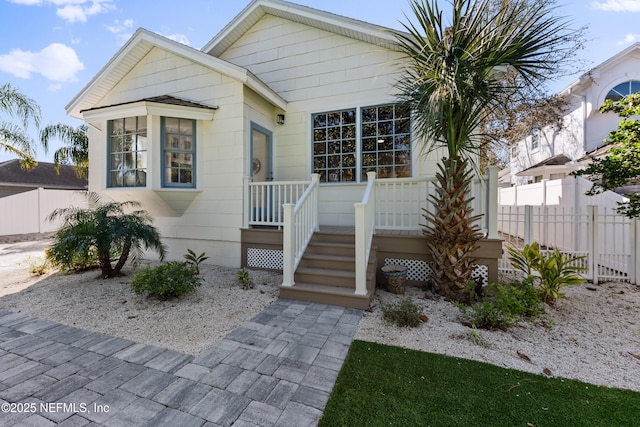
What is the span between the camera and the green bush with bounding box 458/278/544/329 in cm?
344

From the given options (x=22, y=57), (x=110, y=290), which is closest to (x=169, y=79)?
(x=110, y=290)

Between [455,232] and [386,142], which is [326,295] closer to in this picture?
[455,232]

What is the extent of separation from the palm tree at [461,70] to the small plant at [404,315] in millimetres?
1141

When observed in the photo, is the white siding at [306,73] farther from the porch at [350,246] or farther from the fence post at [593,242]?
the fence post at [593,242]

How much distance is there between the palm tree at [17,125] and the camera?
957 cm

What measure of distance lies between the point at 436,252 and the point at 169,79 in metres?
7.16

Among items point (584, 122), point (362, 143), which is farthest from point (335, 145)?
point (584, 122)

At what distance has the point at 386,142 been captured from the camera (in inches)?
257

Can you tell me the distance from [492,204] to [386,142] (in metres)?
2.79

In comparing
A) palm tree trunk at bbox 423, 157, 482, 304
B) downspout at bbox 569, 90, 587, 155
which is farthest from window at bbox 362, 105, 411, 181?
downspout at bbox 569, 90, 587, 155

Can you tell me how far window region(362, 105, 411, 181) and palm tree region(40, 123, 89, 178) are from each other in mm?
12121

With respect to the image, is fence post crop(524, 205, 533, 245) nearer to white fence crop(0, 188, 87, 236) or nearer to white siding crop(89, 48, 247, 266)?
white siding crop(89, 48, 247, 266)

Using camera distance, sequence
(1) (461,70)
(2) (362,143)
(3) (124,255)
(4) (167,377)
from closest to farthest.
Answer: (4) (167,377)
(1) (461,70)
(3) (124,255)
(2) (362,143)

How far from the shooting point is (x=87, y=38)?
7.60 metres
